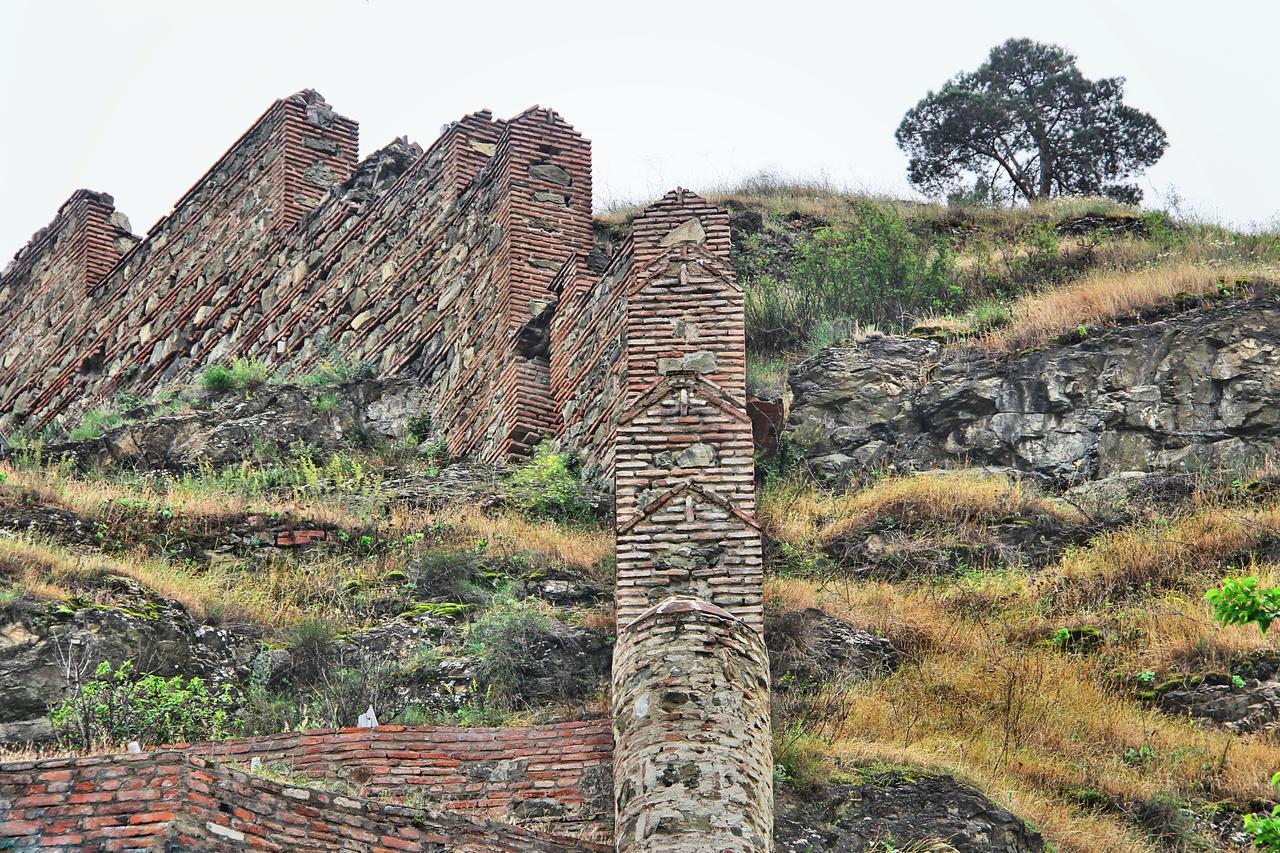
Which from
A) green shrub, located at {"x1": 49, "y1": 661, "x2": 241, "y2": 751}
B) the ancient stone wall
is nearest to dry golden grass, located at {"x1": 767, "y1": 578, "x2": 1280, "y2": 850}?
green shrub, located at {"x1": 49, "y1": 661, "x2": 241, "y2": 751}

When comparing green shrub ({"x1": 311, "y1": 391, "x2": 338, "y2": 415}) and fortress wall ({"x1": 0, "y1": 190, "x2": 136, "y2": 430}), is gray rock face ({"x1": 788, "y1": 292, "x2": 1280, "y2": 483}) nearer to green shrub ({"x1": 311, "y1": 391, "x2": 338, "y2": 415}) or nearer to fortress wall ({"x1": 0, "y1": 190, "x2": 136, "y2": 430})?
green shrub ({"x1": 311, "y1": 391, "x2": 338, "y2": 415})

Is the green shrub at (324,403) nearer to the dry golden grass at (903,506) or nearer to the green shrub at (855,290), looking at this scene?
the dry golden grass at (903,506)

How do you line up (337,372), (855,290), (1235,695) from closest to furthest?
1. (1235,695)
2. (337,372)
3. (855,290)

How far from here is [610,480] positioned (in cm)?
2045

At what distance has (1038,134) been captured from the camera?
113 ft

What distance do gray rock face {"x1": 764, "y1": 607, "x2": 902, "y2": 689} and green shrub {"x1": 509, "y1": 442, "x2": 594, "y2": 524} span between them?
2.96 meters

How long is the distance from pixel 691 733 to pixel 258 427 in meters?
10.3

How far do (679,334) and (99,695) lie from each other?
20.3ft

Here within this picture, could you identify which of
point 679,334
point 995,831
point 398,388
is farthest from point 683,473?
point 398,388

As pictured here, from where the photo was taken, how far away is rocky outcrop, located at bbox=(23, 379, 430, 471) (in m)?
22.7

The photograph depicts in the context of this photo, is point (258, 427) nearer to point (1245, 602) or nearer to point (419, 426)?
point (419, 426)

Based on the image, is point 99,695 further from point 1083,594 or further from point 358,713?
point 1083,594

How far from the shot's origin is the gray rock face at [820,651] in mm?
17344

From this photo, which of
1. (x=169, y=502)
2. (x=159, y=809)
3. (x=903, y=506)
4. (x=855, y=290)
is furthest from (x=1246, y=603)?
(x=855, y=290)
